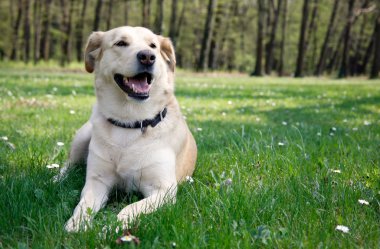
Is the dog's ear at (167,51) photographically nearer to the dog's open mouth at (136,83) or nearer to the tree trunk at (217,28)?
the dog's open mouth at (136,83)

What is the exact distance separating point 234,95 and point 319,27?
125 ft

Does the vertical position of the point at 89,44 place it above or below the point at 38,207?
above

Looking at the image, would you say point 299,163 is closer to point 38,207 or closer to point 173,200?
point 173,200

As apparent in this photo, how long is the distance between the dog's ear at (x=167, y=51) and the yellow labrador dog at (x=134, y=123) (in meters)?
0.01

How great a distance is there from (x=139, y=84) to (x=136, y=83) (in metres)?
0.03

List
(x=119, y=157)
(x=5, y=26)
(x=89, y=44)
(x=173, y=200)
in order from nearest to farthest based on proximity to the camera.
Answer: (x=173, y=200) → (x=119, y=157) → (x=89, y=44) → (x=5, y=26)

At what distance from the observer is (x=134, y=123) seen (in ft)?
12.1

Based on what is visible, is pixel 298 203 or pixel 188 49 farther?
pixel 188 49

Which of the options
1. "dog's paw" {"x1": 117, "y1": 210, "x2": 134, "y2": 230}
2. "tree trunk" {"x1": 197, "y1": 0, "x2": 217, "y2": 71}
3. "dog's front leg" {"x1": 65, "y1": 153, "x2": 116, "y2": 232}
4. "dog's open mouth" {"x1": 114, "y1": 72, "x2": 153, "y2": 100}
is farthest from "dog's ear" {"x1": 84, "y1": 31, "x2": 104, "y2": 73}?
"tree trunk" {"x1": 197, "y1": 0, "x2": 217, "y2": 71}

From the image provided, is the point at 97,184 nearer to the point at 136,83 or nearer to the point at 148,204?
the point at 148,204

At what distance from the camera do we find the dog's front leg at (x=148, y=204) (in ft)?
8.79

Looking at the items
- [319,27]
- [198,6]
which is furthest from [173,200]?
[319,27]

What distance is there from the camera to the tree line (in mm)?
28931

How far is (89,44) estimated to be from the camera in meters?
4.05
